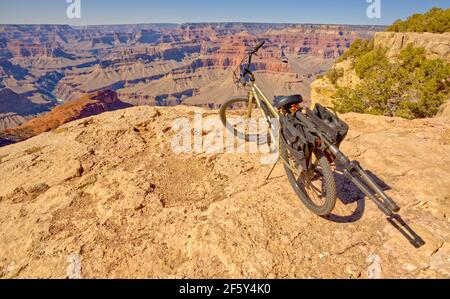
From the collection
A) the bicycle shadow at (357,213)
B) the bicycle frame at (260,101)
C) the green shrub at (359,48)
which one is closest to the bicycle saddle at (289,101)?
the bicycle frame at (260,101)

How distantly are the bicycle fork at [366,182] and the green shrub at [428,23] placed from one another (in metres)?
26.7

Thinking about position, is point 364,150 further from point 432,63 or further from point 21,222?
point 432,63

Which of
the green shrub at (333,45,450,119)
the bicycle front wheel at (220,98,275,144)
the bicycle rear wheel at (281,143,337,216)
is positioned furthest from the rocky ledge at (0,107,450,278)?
the green shrub at (333,45,450,119)

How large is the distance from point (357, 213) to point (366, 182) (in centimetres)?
88

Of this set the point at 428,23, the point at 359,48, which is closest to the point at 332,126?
the point at 359,48

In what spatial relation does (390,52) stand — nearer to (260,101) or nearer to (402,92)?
(402,92)

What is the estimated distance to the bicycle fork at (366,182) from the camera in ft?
10.5

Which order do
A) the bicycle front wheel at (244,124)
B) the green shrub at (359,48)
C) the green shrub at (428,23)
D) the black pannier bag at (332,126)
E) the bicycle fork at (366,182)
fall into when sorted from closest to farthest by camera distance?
the bicycle fork at (366,182)
the black pannier bag at (332,126)
the bicycle front wheel at (244,124)
the green shrub at (428,23)
the green shrub at (359,48)

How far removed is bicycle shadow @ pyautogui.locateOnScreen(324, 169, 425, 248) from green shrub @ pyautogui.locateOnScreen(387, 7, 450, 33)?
25.3 meters

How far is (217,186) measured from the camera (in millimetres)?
4840

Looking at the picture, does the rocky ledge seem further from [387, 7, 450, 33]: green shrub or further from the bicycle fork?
[387, 7, 450, 33]: green shrub

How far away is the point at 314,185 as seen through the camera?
4613 mm

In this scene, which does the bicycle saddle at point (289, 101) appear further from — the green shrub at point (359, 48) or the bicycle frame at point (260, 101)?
the green shrub at point (359, 48)

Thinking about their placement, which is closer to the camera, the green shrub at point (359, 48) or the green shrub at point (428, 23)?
the green shrub at point (428, 23)
